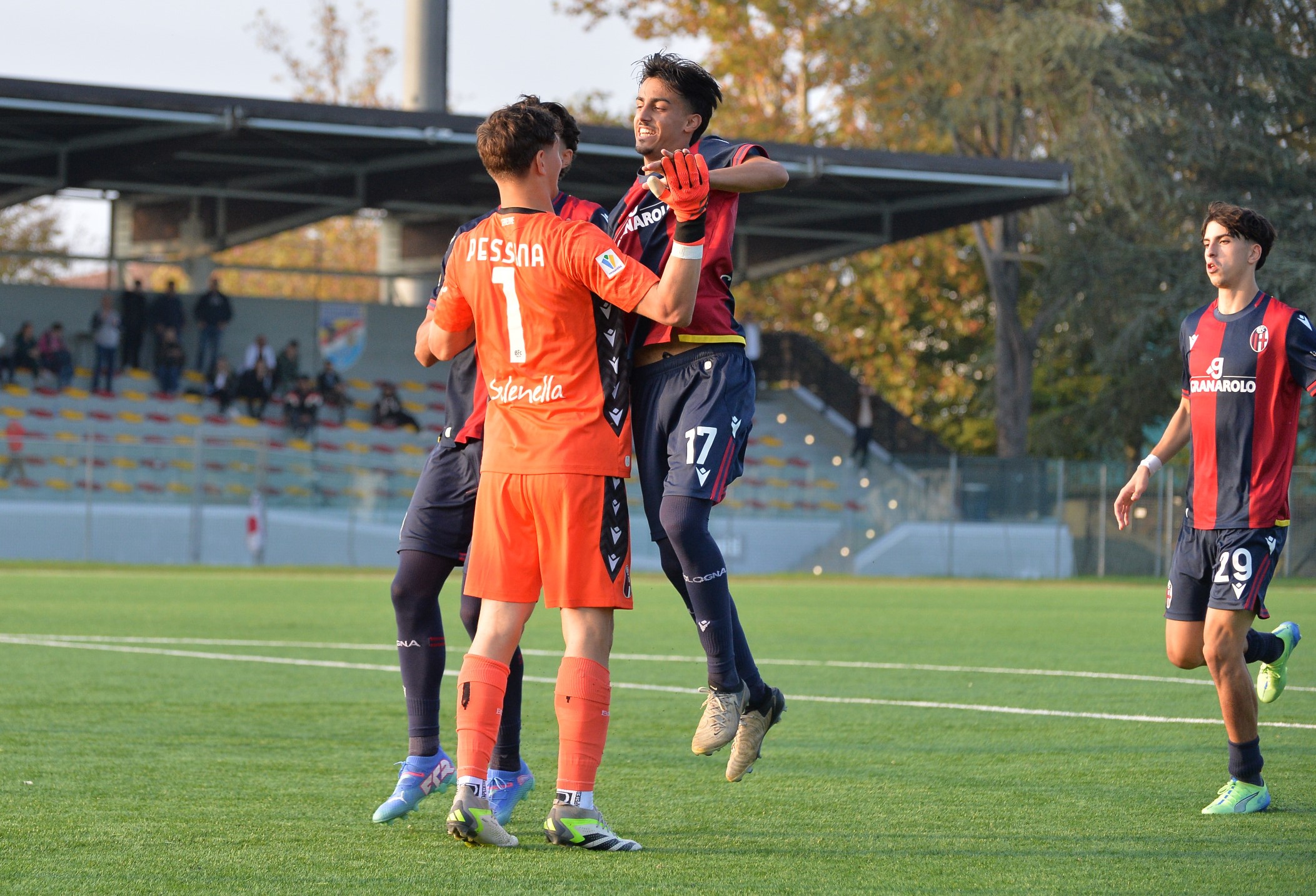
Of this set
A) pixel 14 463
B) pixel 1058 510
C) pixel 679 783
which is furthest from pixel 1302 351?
pixel 1058 510

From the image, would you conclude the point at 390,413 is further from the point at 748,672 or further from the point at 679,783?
the point at 748,672

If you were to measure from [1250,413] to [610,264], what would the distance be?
99.0 inches

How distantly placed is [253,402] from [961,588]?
14.0 m

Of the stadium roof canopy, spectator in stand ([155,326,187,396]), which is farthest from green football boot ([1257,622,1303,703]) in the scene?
spectator in stand ([155,326,187,396])

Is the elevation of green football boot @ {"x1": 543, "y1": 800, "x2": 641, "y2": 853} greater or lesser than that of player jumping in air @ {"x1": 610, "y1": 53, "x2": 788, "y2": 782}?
lesser

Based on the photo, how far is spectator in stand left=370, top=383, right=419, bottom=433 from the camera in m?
28.5

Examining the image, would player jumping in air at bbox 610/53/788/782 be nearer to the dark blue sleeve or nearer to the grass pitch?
the grass pitch

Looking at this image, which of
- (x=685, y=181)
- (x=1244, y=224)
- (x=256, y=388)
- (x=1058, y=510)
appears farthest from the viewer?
(x=256, y=388)

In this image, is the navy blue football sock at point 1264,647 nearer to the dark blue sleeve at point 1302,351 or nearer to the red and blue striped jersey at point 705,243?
the dark blue sleeve at point 1302,351

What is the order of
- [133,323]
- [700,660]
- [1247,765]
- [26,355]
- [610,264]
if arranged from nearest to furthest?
[610,264], [1247,765], [700,660], [26,355], [133,323]

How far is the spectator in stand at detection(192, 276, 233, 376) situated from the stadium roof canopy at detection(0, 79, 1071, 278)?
2.05m

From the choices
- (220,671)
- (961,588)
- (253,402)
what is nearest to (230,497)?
(253,402)

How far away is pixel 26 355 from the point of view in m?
28.4

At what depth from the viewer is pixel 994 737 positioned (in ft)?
22.1
